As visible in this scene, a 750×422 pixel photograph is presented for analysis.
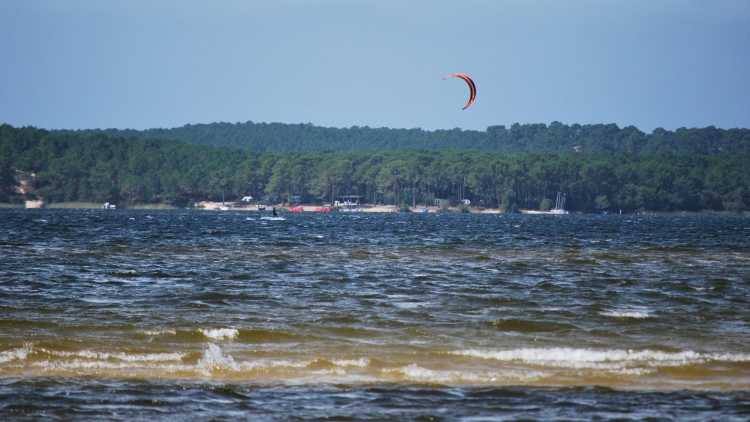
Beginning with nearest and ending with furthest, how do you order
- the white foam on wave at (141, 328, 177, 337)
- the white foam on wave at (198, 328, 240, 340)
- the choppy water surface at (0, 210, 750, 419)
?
the choppy water surface at (0, 210, 750, 419) → the white foam on wave at (198, 328, 240, 340) → the white foam on wave at (141, 328, 177, 337)

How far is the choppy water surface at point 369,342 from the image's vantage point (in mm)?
15086

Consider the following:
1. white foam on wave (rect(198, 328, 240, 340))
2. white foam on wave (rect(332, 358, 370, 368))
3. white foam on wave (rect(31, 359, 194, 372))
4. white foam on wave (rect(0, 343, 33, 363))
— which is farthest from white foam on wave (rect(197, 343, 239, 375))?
white foam on wave (rect(0, 343, 33, 363))

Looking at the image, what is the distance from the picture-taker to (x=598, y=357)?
1925cm

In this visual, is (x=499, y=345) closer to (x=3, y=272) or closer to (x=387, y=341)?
(x=387, y=341)

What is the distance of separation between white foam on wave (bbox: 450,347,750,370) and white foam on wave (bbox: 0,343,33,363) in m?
7.28

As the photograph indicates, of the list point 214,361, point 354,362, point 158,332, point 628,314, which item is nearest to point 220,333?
point 158,332

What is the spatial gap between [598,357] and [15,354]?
9.83 meters

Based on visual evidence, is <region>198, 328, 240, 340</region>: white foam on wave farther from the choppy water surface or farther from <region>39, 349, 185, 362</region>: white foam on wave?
<region>39, 349, 185, 362</region>: white foam on wave

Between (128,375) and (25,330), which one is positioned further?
(25,330)

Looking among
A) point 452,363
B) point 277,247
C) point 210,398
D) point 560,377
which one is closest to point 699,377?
point 560,377

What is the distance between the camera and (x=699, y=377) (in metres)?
17.9

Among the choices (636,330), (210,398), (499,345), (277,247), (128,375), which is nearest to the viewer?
(210,398)

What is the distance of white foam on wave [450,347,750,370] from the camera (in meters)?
18.9

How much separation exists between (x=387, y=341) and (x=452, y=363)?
8.57 feet
